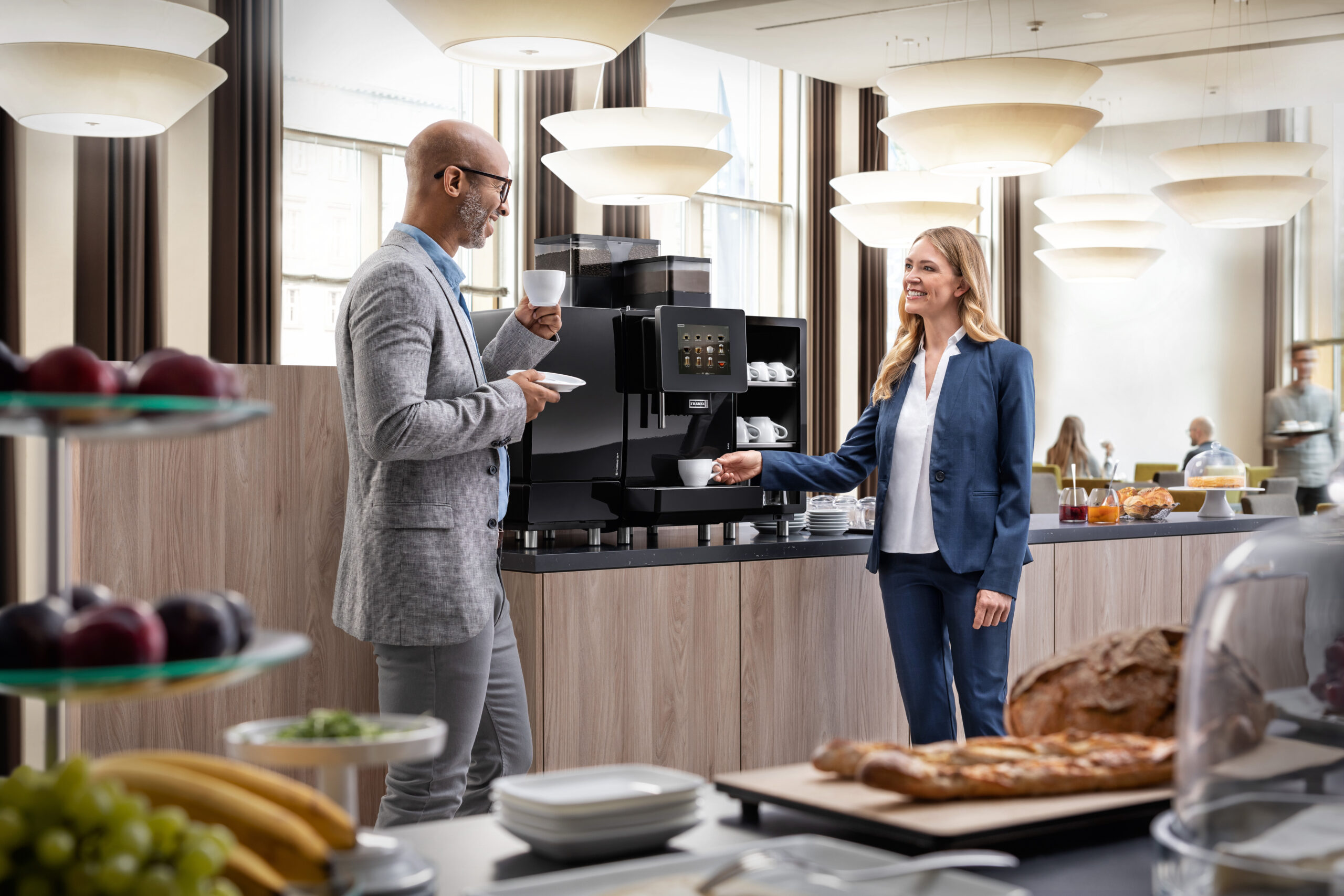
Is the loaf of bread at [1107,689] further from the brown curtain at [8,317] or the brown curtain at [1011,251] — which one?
the brown curtain at [1011,251]

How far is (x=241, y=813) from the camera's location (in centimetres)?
99

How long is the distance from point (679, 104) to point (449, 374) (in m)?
7.09

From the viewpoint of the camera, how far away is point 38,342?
5.86m

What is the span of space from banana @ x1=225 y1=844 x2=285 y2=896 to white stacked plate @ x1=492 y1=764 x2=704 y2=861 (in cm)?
34

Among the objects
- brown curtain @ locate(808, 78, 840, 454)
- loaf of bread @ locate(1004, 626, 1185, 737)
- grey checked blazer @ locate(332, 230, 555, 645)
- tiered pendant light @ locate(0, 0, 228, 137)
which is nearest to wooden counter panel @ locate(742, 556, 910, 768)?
grey checked blazer @ locate(332, 230, 555, 645)

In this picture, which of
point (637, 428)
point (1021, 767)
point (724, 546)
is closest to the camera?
point (1021, 767)

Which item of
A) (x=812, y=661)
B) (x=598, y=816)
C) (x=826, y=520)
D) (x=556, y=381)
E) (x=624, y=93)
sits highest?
(x=624, y=93)

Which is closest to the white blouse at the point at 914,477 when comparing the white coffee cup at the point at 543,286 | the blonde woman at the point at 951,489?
the blonde woman at the point at 951,489

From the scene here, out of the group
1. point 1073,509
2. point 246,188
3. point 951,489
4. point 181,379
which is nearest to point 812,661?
point 951,489

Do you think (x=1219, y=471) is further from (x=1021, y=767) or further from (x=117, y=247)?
(x=117, y=247)

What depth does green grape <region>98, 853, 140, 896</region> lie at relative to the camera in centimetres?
84

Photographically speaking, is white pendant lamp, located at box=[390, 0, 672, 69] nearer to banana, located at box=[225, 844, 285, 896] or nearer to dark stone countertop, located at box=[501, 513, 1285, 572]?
dark stone countertop, located at box=[501, 513, 1285, 572]

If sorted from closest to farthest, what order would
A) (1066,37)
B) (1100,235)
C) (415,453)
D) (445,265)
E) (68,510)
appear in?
(68,510)
(415,453)
(445,265)
(1100,235)
(1066,37)

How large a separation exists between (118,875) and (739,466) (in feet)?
9.04
